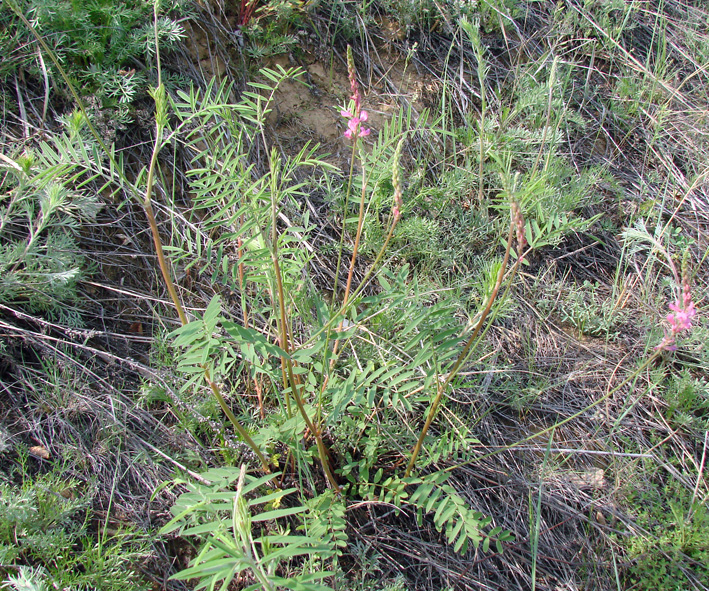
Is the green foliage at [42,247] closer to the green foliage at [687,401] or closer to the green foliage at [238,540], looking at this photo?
the green foliage at [238,540]

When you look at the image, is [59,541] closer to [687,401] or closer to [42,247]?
[42,247]

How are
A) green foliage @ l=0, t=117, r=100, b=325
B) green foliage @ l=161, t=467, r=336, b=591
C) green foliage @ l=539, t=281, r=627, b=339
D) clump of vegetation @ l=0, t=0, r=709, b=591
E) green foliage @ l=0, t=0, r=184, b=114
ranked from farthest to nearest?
green foliage @ l=539, t=281, r=627, b=339
green foliage @ l=0, t=0, r=184, b=114
green foliage @ l=0, t=117, r=100, b=325
clump of vegetation @ l=0, t=0, r=709, b=591
green foliage @ l=161, t=467, r=336, b=591

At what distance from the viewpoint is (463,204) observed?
306 centimetres

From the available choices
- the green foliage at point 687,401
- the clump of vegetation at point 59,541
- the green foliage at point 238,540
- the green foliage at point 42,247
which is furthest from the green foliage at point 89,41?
the green foliage at point 687,401

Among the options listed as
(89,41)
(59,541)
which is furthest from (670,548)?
(89,41)

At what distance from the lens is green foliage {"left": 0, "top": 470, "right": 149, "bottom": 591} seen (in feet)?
5.59

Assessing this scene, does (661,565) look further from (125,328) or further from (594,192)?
(125,328)

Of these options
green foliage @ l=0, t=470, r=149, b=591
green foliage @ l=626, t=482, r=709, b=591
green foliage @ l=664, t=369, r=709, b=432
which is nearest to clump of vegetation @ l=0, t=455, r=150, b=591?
green foliage @ l=0, t=470, r=149, b=591

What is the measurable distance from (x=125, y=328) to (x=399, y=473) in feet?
4.50

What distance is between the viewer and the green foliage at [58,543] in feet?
5.59

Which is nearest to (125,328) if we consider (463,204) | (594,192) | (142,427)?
(142,427)

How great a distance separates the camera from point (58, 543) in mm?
1755

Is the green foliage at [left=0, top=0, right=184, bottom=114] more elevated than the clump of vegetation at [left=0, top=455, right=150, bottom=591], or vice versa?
the green foliage at [left=0, top=0, right=184, bottom=114]

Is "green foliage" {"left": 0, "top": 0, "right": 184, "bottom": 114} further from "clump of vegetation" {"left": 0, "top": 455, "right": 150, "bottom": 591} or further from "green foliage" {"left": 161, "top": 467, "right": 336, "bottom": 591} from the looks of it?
"green foliage" {"left": 161, "top": 467, "right": 336, "bottom": 591}
